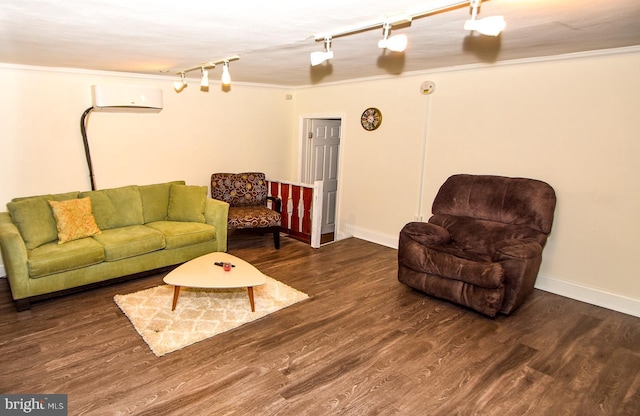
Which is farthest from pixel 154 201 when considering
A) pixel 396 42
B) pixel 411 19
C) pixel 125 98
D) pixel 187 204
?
pixel 411 19

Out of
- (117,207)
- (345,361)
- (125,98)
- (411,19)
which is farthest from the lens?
(125,98)

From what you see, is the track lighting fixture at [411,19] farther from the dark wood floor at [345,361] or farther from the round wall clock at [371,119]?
the round wall clock at [371,119]

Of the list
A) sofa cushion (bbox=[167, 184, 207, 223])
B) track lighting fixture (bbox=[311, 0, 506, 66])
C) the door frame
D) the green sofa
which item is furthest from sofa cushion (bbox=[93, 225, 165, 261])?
the door frame

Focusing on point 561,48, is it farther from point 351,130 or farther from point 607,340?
point 351,130

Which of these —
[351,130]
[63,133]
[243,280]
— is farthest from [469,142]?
[63,133]

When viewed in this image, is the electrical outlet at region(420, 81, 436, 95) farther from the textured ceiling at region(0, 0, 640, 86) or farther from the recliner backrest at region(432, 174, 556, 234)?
the recliner backrest at region(432, 174, 556, 234)

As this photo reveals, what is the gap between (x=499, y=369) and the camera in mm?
2646

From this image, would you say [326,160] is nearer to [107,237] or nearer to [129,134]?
[129,134]

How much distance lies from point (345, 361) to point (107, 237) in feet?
8.82

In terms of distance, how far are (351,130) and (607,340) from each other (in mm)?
3812

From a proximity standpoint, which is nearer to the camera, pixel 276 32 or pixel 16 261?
pixel 276 32

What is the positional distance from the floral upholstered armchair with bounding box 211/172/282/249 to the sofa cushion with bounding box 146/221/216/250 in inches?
17.5

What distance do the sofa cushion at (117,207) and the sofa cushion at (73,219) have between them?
5.6 inches

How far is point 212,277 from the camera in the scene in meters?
3.23
